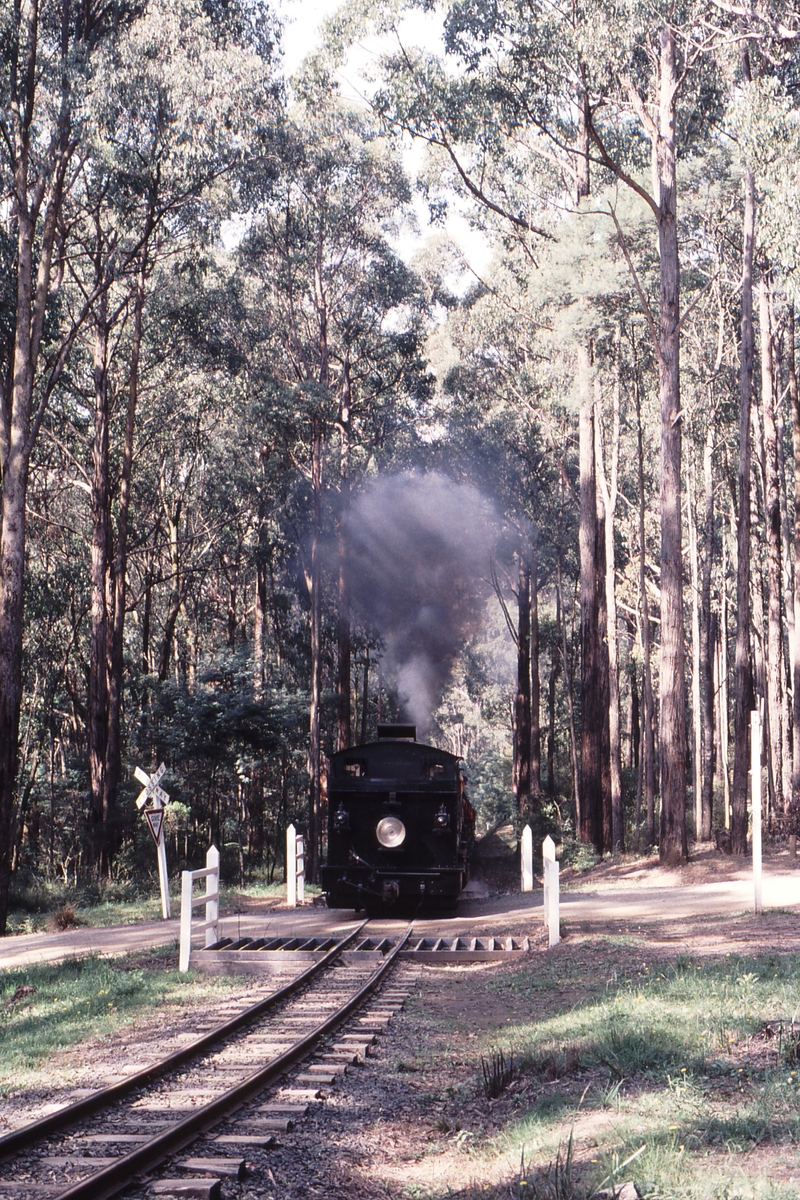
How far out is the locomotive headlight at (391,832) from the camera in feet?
52.1

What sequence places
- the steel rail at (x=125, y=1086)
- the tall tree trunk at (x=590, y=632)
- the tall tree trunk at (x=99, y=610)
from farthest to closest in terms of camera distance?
the tall tree trunk at (x=590, y=632) < the tall tree trunk at (x=99, y=610) < the steel rail at (x=125, y=1086)

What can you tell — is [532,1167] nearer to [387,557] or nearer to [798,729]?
[798,729]

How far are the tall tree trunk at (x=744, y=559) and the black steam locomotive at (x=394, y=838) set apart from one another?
8.06m

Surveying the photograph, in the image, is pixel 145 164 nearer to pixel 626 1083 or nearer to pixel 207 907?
pixel 207 907

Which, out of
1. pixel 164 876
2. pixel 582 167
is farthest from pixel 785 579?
pixel 164 876

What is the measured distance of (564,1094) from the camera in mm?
6324

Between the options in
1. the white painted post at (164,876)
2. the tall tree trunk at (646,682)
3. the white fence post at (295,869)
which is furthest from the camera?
the tall tree trunk at (646,682)

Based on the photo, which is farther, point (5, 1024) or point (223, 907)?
point (223, 907)

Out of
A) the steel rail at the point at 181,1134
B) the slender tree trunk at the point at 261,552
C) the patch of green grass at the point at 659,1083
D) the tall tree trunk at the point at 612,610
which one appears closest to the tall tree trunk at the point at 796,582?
the tall tree trunk at the point at 612,610

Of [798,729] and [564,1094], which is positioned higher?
[798,729]

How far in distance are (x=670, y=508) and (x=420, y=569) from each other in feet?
64.4

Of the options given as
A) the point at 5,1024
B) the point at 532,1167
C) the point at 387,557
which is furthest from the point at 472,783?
the point at 532,1167

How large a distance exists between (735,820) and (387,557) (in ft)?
54.8

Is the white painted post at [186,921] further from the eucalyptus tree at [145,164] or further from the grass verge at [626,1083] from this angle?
the eucalyptus tree at [145,164]
